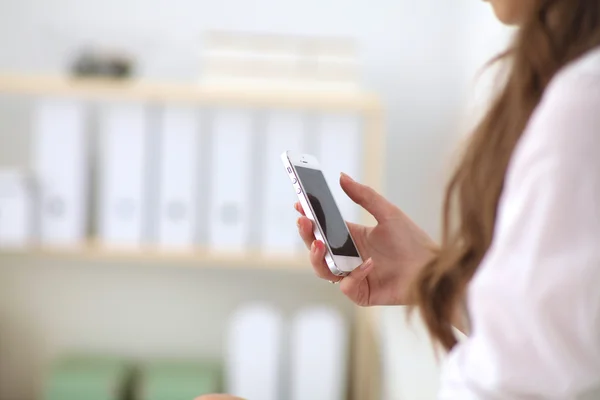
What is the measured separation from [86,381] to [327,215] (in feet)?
3.46

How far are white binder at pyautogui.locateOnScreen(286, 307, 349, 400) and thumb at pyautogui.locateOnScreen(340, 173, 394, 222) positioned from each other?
801 millimetres

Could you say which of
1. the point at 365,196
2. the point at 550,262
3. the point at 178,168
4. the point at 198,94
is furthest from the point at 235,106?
the point at 550,262

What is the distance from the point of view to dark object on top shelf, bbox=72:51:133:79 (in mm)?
1659

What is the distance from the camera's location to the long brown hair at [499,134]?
1.78 ft

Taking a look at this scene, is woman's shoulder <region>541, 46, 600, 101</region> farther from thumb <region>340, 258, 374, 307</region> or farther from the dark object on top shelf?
the dark object on top shelf

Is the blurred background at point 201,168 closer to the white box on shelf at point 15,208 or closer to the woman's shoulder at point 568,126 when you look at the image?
the white box on shelf at point 15,208

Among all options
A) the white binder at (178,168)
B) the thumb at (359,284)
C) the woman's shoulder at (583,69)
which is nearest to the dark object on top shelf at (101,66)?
the white binder at (178,168)

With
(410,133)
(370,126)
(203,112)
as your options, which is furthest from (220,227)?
(410,133)

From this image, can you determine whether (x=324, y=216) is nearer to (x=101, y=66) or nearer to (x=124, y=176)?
(x=124, y=176)

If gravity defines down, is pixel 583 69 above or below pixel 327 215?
above

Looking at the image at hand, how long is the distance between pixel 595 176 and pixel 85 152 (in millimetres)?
1364

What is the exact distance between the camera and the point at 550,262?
47 centimetres

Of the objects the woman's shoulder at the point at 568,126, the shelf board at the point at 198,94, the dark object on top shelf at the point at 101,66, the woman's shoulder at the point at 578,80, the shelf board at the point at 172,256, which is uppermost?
the dark object on top shelf at the point at 101,66

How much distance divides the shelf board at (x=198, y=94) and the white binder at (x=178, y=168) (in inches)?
1.6
